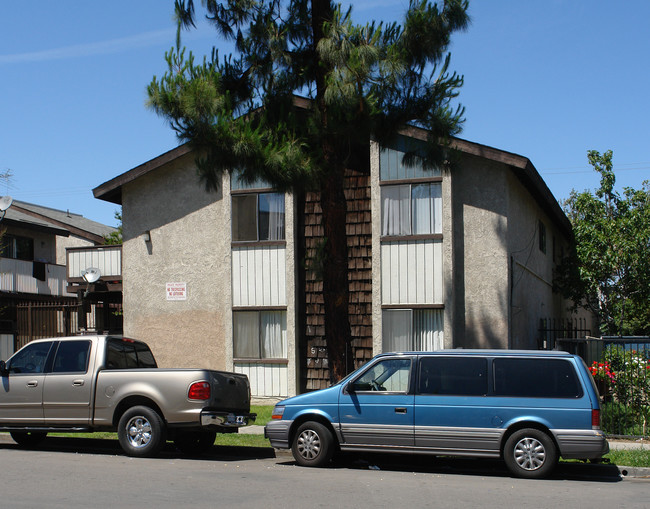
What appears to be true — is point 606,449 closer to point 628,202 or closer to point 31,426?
point 31,426

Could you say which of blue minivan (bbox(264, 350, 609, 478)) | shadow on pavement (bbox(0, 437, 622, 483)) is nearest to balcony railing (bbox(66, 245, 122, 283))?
shadow on pavement (bbox(0, 437, 622, 483))

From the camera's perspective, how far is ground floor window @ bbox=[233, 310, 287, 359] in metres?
20.5

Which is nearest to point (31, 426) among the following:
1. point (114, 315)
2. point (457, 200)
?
point (457, 200)

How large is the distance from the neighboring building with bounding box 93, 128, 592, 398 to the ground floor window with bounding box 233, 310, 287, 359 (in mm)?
30

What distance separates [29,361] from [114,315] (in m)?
19.9

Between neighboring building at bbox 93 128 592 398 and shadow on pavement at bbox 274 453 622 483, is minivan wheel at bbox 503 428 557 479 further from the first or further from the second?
neighboring building at bbox 93 128 592 398

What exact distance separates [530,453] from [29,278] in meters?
26.2

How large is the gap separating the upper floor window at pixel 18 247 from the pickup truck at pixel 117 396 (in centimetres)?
2061

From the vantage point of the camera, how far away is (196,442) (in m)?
13.0

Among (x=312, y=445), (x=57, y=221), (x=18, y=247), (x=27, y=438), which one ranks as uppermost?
(x=57, y=221)

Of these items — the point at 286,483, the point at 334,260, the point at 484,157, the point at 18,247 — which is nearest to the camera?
the point at 286,483

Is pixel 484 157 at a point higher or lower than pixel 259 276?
higher

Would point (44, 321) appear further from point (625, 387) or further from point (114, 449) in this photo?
point (625, 387)

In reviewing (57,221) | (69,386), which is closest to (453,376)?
(69,386)
